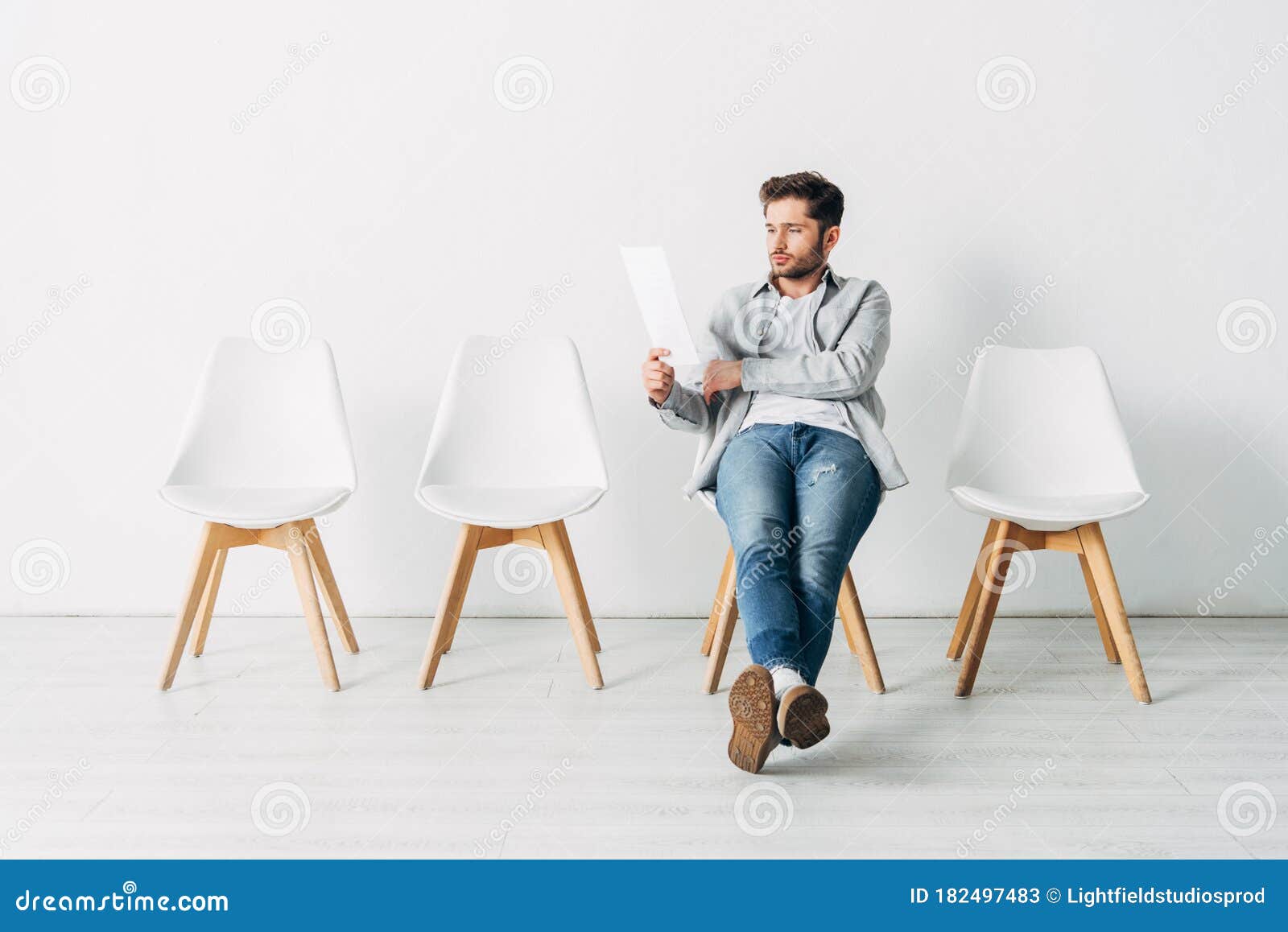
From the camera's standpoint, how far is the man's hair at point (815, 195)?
2.33m

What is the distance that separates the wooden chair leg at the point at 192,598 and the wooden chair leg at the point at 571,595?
0.75 meters

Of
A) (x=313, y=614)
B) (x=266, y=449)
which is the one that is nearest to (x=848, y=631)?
(x=313, y=614)

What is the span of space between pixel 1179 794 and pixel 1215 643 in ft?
3.67

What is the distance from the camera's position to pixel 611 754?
196cm

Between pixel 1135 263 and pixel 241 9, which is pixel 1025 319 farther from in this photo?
pixel 241 9

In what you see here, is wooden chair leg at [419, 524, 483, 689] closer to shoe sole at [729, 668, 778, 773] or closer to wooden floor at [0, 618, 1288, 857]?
wooden floor at [0, 618, 1288, 857]

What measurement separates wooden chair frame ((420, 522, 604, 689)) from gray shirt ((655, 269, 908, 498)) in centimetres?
33

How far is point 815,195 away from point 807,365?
0.40 meters

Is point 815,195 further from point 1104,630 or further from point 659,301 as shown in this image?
point 1104,630

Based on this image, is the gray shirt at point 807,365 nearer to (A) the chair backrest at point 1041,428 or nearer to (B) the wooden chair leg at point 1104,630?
(A) the chair backrest at point 1041,428

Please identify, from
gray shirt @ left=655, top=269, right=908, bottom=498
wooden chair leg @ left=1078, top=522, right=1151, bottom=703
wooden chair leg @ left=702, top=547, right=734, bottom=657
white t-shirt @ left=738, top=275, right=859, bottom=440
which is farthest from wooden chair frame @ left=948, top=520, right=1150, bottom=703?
wooden chair leg @ left=702, top=547, right=734, bottom=657

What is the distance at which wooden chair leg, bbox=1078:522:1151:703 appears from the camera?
88.0 inches

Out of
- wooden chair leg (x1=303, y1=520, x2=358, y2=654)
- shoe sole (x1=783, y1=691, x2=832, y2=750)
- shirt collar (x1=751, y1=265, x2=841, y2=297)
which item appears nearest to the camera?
shoe sole (x1=783, y1=691, x2=832, y2=750)

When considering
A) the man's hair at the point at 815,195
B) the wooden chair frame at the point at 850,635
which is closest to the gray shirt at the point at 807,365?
the man's hair at the point at 815,195
